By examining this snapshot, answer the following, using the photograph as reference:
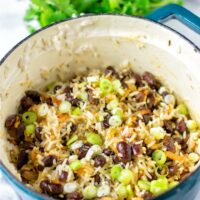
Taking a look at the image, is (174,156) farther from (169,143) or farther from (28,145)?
(28,145)

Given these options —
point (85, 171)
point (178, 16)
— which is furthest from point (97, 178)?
point (178, 16)

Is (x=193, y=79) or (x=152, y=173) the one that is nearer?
(x=152, y=173)

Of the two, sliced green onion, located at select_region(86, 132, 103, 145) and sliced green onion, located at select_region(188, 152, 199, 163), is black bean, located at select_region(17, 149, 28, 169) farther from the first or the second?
sliced green onion, located at select_region(188, 152, 199, 163)

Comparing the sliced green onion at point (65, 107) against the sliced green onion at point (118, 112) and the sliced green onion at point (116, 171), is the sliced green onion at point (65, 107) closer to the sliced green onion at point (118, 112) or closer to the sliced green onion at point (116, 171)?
the sliced green onion at point (118, 112)

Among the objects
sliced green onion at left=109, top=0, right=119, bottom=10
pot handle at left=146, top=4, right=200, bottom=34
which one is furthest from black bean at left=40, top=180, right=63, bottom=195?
sliced green onion at left=109, top=0, right=119, bottom=10

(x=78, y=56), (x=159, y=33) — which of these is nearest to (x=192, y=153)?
(x=159, y=33)

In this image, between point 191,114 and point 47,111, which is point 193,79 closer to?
point 191,114

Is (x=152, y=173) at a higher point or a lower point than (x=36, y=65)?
lower

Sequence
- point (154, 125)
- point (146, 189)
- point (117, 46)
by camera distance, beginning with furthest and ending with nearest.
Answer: point (117, 46) < point (154, 125) < point (146, 189)
